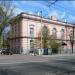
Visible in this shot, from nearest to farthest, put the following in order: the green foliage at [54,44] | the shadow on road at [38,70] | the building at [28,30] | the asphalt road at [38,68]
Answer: the shadow on road at [38,70]
the asphalt road at [38,68]
the building at [28,30]
the green foliage at [54,44]

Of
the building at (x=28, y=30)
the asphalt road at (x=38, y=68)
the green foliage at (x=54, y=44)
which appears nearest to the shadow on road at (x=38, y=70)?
the asphalt road at (x=38, y=68)

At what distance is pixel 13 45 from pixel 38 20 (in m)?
11.2

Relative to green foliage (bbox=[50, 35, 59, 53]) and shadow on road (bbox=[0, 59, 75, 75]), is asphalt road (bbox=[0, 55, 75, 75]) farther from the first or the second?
green foliage (bbox=[50, 35, 59, 53])

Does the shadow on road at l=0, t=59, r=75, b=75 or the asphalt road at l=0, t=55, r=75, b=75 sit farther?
the asphalt road at l=0, t=55, r=75, b=75

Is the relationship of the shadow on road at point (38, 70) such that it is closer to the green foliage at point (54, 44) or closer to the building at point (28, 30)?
the building at point (28, 30)

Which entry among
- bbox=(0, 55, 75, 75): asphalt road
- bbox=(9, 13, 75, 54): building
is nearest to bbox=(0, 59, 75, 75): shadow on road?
bbox=(0, 55, 75, 75): asphalt road

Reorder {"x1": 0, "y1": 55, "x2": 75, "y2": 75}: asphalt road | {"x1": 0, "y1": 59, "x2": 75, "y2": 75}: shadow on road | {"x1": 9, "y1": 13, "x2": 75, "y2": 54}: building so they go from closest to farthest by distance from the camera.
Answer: {"x1": 0, "y1": 59, "x2": 75, "y2": 75}: shadow on road, {"x1": 0, "y1": 55, "x2": 75, "y2": 75}: asphalt road, {"x1": 9, "y1": 13, "x2": 75, "y2": 54}: building

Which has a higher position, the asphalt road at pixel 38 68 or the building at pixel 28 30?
the building at pixel 28 30

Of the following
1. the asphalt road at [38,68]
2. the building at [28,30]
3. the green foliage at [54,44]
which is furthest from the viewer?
the green foliage at [54,44]

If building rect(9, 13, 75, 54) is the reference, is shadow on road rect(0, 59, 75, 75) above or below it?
below

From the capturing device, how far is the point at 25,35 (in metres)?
72.4

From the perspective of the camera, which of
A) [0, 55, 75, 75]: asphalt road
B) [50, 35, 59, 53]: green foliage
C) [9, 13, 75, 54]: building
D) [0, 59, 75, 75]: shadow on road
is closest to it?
[0, 59, 75, 75]: shadow on road

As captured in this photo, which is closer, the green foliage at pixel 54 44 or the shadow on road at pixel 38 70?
the shadow on road at pixel 38 70

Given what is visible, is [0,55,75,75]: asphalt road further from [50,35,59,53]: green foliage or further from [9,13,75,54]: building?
[50,35,59,53]: green foliage
